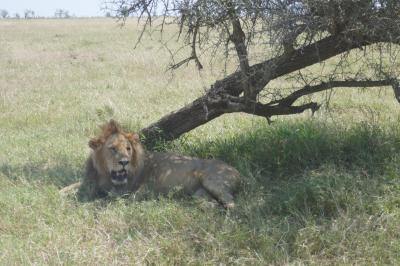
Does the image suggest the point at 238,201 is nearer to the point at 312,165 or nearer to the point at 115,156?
the point at 312,165

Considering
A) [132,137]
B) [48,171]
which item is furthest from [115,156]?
[48,171]

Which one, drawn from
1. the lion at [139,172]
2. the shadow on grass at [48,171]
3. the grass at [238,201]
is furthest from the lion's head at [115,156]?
the shadow on grass at [48,171]

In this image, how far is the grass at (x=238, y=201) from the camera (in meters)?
4.58

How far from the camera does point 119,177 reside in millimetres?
5973

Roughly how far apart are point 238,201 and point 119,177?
1.36 metres

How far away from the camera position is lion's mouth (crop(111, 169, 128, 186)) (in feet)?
19.5

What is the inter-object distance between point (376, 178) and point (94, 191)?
122 inches

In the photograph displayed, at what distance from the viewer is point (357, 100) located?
1027 centimetres

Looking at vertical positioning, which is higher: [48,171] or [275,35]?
[275,35]

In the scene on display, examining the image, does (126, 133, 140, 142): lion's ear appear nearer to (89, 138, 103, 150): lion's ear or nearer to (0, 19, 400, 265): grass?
(89, 138, 103, 150): lion's ear

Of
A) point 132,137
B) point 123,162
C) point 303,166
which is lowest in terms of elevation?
point 303,166

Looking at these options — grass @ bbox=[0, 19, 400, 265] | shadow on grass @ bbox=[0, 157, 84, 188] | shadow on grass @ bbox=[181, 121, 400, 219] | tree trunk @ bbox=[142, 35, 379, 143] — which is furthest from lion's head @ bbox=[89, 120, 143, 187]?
shadow on grass @ bbox=[181, 121, 400, 219]

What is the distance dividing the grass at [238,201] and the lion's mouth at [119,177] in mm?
230

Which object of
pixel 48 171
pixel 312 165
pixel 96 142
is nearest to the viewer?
pixel 96 142
